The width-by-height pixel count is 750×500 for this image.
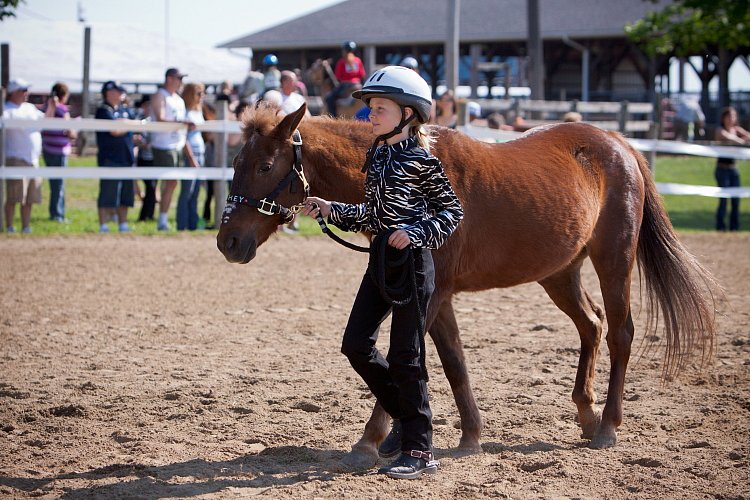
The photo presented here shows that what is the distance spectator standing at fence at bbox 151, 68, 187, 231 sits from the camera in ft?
42.4

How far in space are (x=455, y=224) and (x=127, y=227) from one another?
9405 mm

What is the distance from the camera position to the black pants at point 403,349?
4133mm

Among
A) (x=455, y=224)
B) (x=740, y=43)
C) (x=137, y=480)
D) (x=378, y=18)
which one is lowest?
(x=137, y=480)

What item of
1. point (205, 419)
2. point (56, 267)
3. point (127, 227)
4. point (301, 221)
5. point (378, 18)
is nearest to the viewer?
point (205, 419)

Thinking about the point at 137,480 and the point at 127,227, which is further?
the point at 127,227

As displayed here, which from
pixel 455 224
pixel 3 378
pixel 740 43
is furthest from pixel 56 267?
pixel 740 43

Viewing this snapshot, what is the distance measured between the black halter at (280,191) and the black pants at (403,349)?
51 cm

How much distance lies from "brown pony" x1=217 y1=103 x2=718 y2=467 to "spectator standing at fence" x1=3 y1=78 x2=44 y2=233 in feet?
→ 29.8

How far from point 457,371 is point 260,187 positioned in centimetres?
140

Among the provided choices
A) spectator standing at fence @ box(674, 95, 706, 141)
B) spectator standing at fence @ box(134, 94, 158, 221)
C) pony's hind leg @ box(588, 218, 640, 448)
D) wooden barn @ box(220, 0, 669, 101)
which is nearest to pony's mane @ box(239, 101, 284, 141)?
pony's hind leg @ box(588, 218, 640, 448)

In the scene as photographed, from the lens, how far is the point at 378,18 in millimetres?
39281

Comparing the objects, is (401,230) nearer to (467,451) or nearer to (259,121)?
(259,121)

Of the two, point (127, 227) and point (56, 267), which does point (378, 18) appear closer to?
point (127, 227)

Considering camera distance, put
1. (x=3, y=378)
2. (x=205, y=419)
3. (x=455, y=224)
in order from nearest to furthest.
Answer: (x=455, y=224), (x=205, y=419), (x=3, y=378)
